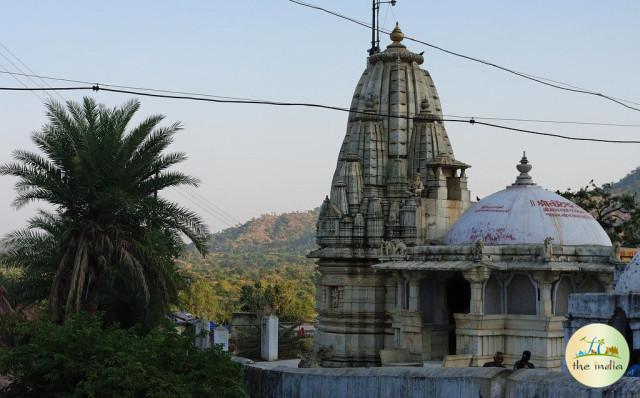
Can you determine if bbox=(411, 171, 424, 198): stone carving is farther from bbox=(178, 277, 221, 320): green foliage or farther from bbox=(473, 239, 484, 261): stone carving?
bbox=(178, 277, 221, 320): green foliage

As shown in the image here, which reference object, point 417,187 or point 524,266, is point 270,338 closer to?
point 417,187

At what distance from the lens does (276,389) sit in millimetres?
19016

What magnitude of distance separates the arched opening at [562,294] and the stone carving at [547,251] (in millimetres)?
841

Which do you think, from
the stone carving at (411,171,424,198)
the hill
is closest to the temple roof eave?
the stone carving at (411,171,424,198)

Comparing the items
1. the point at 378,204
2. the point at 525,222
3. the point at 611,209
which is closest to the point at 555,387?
the point at 525,222

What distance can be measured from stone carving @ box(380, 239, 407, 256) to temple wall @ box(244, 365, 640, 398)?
9.81 m

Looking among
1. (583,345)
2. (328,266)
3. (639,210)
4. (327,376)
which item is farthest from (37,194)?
(639,210)

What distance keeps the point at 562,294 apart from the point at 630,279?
1189 centimetres

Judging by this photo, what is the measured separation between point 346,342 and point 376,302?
5.43 feet

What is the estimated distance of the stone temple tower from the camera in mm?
31203

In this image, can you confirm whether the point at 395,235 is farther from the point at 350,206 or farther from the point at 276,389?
the point at 276,389

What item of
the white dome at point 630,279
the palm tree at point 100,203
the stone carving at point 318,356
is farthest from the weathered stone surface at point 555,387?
the stone carving at point 318,356

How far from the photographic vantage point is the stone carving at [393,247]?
96.3 feet

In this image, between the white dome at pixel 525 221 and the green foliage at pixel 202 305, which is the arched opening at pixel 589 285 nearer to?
the white dome at pixel 525 221
